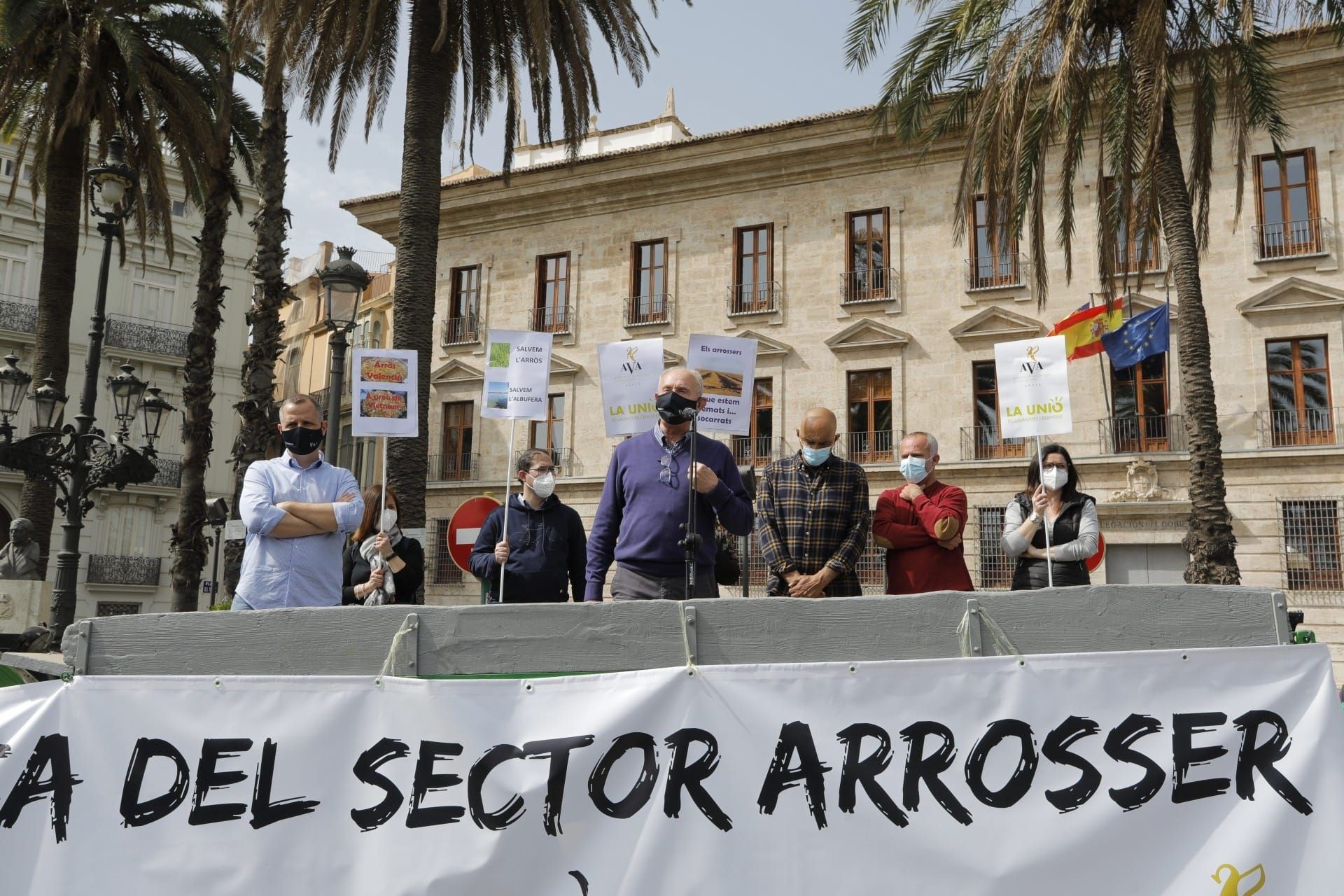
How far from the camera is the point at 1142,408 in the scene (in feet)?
78.5

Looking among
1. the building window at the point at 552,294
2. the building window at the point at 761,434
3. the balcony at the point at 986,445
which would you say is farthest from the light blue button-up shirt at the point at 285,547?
the building window at the point at 552,294

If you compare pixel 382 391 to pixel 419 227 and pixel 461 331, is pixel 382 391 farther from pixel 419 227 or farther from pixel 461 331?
pixel 461 331

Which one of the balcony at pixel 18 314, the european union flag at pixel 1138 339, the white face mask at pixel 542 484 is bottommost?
the white face mask at pixel 542 484

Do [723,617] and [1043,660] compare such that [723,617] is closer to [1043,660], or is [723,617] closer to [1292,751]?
[1043,660]

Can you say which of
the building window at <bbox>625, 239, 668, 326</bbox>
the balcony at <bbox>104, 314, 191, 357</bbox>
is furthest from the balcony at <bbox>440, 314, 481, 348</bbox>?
the balcony at <bbox>104, 314, 191, 357</bbox>

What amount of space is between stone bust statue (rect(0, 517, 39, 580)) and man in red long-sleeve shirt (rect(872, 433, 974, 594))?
33.3ft

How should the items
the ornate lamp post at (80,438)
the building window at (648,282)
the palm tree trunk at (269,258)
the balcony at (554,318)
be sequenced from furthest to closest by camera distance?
1. the balcony at (554,318)
2. the building window at (648,282)
3. the palm tree trunk at (269,258)
4. the ornate lamp post at (80,438)

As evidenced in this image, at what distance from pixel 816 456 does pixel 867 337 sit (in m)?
22.0

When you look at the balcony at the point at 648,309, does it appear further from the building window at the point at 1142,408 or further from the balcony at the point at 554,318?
the building window at the point at 1142,408

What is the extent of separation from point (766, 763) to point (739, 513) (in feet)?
6.98

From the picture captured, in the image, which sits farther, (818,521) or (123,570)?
(123,570)

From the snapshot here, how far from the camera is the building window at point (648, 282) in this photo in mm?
29562

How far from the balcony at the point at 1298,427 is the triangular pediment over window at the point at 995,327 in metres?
4.95

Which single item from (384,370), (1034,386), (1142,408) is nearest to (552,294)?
(1142,408)
